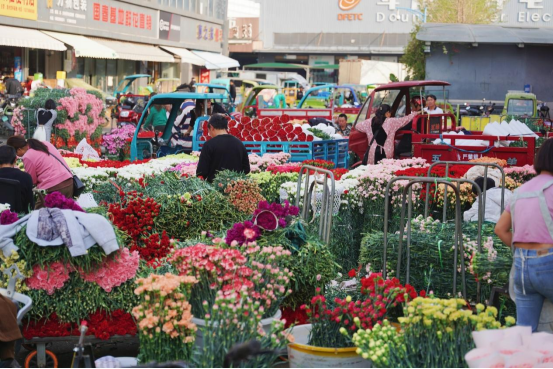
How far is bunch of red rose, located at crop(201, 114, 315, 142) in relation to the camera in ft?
44.9

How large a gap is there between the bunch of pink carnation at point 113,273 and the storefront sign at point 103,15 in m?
29.8

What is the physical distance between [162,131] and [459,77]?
1260 centimetres

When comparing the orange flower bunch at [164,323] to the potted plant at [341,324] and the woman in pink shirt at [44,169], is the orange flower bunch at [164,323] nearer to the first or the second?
the potted plant at [341,324]

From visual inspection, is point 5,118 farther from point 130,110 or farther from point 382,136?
point 382,136

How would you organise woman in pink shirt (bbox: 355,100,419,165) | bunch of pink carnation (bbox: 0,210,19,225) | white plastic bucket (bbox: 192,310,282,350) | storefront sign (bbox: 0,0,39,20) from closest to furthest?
white plastic bucket (bbox: 192,310,282,350) < bunch of pink carnation (bbox: 0,210,19,225) < woman in pink shirt (bbox: 355,100,419,165) < storefront sign (bbox: 0,0,39,20)

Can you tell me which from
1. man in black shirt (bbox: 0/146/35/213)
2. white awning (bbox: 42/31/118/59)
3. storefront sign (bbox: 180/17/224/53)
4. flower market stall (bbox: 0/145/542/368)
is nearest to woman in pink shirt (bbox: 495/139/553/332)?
flower market stall (bbox: 0/145/542/368)

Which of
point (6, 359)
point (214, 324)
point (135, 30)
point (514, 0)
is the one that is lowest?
point (6, 359)

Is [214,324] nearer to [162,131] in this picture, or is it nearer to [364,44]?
[162,131]

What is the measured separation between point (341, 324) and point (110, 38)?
1496 inches

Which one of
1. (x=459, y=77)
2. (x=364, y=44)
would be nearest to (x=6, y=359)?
(x=459, y=77)

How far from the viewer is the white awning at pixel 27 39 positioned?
97.7 feet

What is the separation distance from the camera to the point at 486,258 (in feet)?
20.6

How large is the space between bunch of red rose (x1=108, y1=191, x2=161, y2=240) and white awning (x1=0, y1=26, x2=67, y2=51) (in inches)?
905

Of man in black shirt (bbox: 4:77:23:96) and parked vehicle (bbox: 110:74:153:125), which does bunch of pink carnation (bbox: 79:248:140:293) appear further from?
man in black shirt (bbox: 4:77:23:96)
